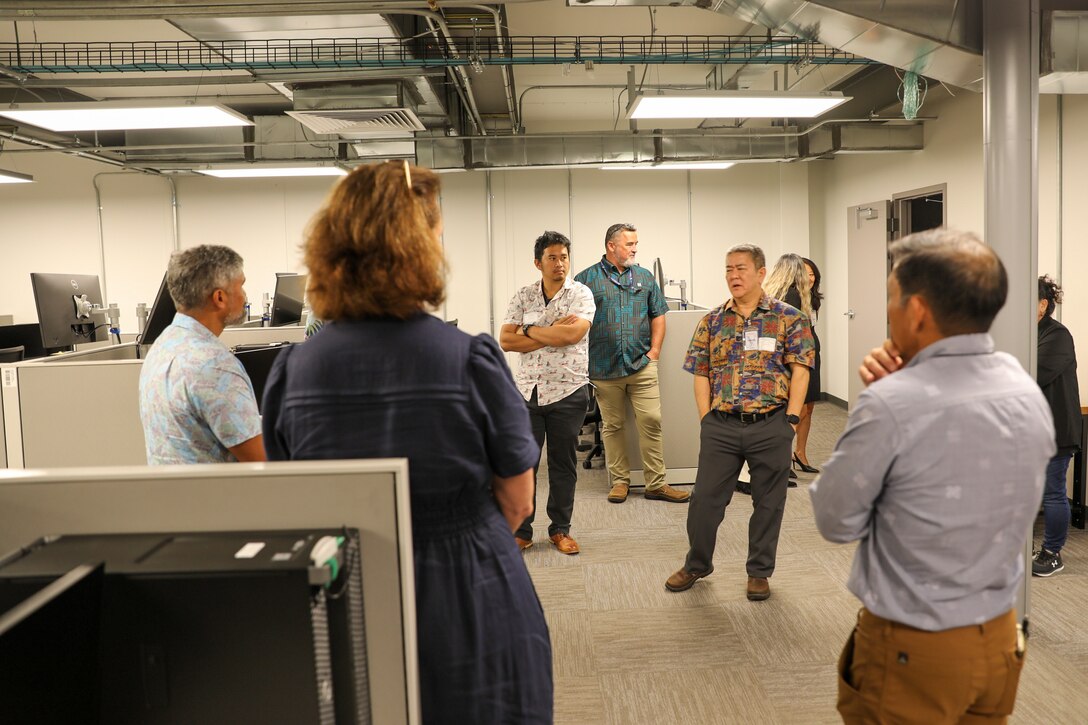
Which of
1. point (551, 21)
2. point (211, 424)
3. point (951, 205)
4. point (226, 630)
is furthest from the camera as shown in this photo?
point (951, 205)

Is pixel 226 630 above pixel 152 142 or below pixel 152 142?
below

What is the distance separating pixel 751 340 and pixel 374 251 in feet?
6.37

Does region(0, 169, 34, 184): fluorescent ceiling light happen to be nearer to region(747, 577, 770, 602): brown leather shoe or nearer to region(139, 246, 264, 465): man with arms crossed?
region(139, 246, 264, 465): man with arms crossed

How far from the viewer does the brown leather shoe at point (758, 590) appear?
2.91 m

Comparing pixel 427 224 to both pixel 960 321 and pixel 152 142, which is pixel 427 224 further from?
pixel 152 142

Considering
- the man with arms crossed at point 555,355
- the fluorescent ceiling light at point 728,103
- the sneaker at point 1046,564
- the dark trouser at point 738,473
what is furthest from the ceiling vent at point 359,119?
the sneaker at point 1046,564

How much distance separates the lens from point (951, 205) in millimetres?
5441

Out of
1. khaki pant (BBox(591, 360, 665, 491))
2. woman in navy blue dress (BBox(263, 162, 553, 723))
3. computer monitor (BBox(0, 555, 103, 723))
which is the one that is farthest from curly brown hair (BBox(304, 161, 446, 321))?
khaki pant (BBox(591, 360, 665, 491))

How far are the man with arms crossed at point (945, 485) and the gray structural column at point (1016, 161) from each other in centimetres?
131

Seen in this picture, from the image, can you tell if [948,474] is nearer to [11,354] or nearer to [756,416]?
[756,416]

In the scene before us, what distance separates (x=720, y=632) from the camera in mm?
2682

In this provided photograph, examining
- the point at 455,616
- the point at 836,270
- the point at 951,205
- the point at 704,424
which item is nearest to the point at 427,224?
the point at 455,616

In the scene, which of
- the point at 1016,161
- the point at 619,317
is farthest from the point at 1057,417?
the point at 619,317

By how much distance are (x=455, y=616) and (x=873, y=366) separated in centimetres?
85
